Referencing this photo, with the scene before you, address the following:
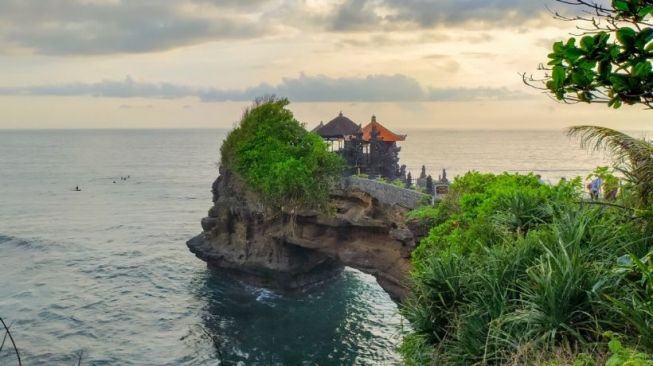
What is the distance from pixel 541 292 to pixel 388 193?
1903cm

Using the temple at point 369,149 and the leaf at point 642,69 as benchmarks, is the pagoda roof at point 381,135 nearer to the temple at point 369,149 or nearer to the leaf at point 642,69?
the temple at point 369,149

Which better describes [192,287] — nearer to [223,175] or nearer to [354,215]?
[223,175]

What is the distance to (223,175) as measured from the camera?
35.6m

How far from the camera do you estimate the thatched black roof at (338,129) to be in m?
39.4

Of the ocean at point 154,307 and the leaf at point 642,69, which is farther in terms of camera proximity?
the ocean at point 154,307

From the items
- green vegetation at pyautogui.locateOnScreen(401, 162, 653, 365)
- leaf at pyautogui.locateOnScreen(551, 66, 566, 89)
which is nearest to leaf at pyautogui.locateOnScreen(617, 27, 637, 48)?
leaf at pyautogui.locateOnScreen(551, 66, 566, 89)

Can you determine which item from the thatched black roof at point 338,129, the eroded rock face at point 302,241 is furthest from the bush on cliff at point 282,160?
the thatched black roof at point 338,129

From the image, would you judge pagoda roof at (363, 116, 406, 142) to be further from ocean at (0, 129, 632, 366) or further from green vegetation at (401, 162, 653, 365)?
green vegetation at (401, 162, 653, 365)

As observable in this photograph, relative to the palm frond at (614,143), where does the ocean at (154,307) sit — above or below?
below

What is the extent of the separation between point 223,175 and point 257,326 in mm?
12189

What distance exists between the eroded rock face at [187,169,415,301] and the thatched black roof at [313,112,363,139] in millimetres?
8376

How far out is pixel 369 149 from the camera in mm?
38781

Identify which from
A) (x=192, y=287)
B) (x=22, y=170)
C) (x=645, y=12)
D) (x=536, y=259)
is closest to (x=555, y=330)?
(x=536, y=259)

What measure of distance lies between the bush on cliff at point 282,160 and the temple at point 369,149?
607 centimetres
